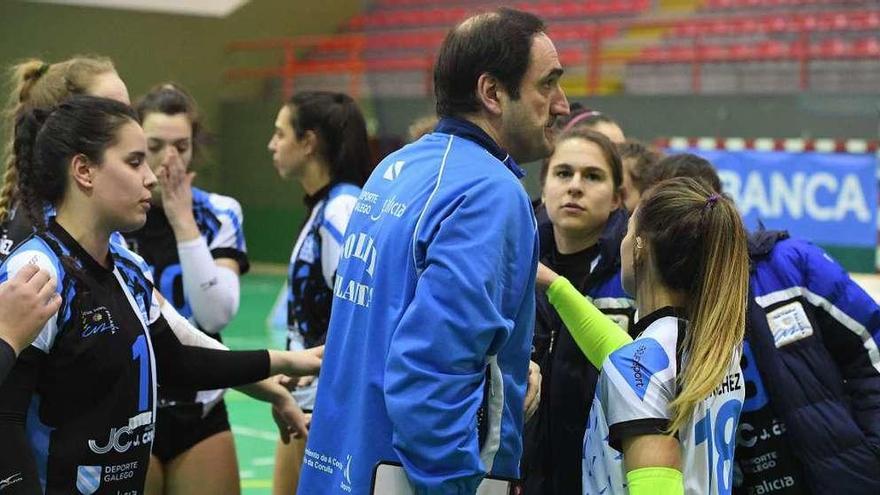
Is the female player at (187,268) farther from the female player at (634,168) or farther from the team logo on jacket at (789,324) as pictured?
the team logo on jacket at (789,324)

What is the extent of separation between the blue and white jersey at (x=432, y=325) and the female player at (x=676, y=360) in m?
0.26

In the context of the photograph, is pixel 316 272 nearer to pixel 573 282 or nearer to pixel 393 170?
pixel 573 282

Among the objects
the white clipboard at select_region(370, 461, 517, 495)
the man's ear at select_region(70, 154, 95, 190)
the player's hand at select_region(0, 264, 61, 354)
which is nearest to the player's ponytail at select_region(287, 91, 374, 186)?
the man's ear at select_region(70, 154, 95, 190)

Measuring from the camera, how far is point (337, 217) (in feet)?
14.0

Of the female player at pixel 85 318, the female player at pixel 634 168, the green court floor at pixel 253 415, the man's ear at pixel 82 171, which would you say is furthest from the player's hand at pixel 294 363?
the green court floor at pixel 253 415

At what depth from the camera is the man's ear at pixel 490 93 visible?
259 cm

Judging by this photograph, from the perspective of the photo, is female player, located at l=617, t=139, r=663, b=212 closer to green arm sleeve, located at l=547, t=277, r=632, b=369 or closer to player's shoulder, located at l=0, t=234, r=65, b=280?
green arm sleeve, located at l=547, t=277, r=632, b=369

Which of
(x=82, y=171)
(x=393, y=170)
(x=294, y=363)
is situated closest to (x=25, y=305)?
(x=82, y=171)

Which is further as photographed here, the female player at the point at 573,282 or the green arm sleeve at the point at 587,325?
the female player at the point at 573,282

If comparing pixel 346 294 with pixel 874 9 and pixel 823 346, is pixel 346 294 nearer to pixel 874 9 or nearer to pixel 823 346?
pixel 823 346

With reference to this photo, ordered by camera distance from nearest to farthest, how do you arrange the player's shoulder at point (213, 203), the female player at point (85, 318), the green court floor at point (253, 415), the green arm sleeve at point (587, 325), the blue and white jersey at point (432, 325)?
the blue and white jersey at point (432, 325) < the female player at point (85, 318) < the green arm sleeve at point (587, 325) < the player's shoulder at point (213, 203) < the green court floor at point (253, 415)

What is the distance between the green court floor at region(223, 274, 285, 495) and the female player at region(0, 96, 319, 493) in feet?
12.7

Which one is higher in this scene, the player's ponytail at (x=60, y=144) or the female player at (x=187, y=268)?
the player's ponytail at (x=60, y=144)

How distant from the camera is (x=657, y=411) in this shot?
102 inches
